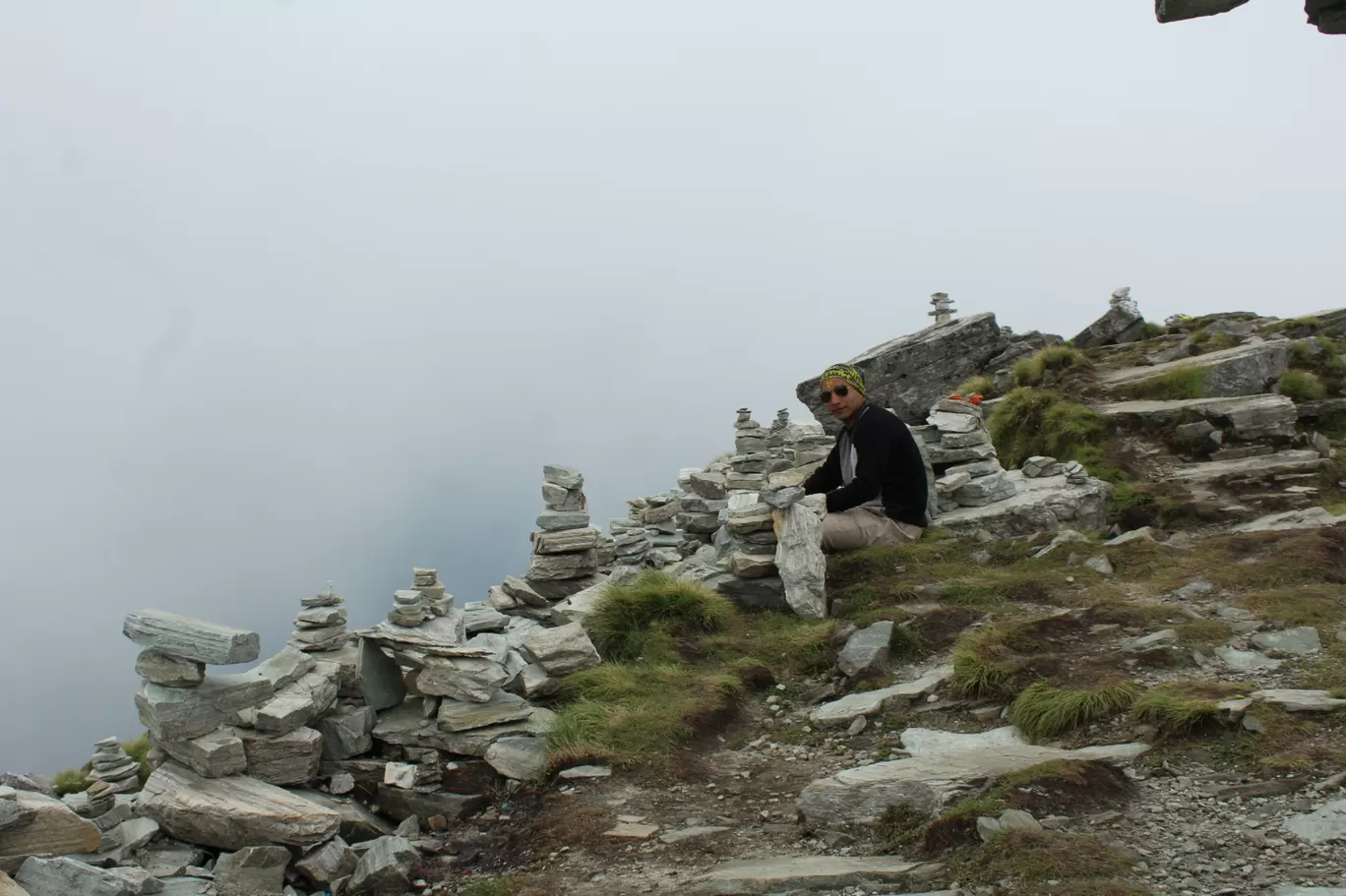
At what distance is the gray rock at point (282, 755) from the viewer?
31.1 feet

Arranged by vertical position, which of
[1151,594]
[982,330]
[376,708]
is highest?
[982,330]

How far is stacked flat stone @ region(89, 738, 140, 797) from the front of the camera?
34.8 feet

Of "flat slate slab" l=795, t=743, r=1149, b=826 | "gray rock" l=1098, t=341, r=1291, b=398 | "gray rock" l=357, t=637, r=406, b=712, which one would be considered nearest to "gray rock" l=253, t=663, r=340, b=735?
"gray rock" l=357, t=637, r=406, b=712

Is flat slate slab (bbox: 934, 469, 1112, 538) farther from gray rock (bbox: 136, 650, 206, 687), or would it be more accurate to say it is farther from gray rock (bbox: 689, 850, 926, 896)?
gray rock (bbox: 136, 650, 206, 687)

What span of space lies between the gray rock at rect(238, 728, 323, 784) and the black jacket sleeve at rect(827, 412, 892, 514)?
8946 millimetres

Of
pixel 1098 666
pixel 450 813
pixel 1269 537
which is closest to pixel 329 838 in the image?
pixel 450 813

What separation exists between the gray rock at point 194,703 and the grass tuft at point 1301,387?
23519 mm

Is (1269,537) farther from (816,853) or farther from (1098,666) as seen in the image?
(816,853)

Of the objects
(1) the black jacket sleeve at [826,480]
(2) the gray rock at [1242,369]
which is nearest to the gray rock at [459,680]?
(1) the black jacket sleeve at [826,480]

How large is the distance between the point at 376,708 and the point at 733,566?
6.06 meters

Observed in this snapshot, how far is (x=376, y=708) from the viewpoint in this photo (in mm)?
10969

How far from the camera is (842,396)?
49.5 feet

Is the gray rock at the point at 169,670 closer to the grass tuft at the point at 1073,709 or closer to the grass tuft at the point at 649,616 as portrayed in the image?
the grass tuft at the point at 649,616

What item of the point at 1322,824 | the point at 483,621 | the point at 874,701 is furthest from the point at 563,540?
the point at 1322,824
